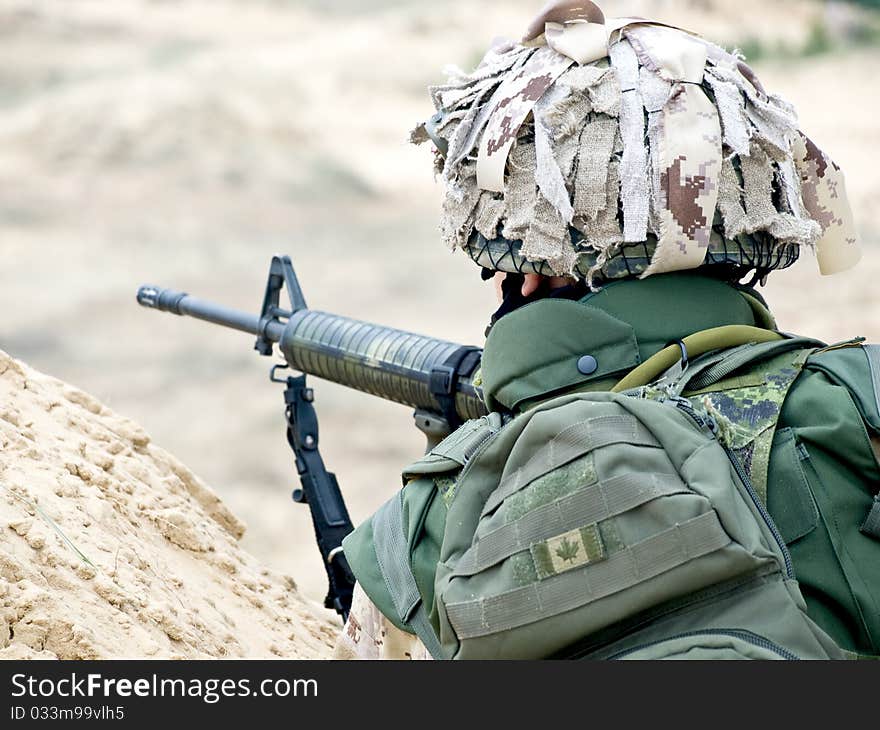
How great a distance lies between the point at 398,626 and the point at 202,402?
8405 millimetres

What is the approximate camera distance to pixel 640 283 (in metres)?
2.54

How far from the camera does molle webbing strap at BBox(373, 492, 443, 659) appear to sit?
243 cm

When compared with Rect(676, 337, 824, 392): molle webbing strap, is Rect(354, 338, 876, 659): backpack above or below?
below

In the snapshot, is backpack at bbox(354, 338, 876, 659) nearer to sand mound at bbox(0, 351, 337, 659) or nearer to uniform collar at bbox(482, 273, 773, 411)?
uniform collar at bbox(482, 273, 773, 411)

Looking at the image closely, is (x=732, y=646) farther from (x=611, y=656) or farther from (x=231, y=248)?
(x=231, y=248)

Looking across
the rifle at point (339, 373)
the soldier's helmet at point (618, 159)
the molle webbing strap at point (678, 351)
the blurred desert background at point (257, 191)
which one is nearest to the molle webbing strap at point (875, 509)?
the molle webbing strap at point (678, 351)

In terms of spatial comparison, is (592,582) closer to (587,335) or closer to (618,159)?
(587,335)

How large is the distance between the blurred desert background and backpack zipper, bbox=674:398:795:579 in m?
5.42

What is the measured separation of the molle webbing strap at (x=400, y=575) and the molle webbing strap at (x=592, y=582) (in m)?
0.29

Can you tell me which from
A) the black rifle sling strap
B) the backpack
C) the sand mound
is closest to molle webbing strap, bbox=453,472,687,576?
the backpack

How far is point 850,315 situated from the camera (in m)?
11.0

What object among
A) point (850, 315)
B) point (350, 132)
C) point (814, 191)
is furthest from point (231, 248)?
point (814, 191)

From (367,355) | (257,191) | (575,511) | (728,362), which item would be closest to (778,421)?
(728,362)

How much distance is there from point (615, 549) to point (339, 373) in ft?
9.35
